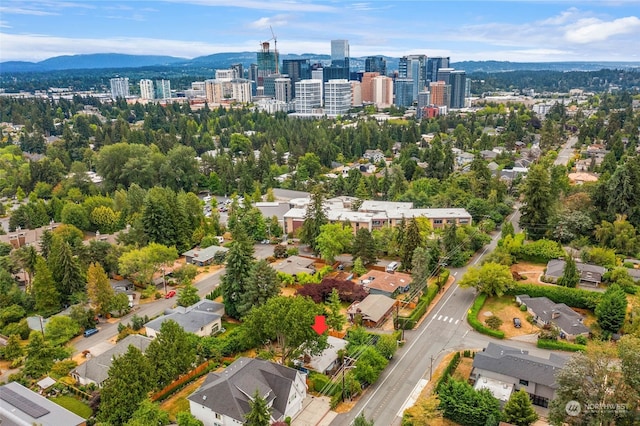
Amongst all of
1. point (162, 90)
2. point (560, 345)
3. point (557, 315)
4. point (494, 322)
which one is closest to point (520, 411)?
point (560, 345)

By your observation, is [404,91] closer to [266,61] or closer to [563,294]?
[266,61]

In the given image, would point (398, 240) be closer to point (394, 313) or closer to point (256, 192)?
point (394, 313)

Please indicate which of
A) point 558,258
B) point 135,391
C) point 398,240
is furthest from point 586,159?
point 135,391

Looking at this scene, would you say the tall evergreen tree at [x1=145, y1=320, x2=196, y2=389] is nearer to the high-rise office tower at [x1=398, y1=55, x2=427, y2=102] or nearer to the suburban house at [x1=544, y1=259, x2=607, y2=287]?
the suburban house at [x1=544, y1=259, x2=607, y2=287]

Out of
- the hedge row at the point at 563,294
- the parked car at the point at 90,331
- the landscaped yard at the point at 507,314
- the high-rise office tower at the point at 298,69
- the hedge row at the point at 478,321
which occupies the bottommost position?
the parked car at the point at 90,331

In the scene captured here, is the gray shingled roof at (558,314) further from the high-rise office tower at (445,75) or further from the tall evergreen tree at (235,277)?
the high-rise office tower at (445,75)

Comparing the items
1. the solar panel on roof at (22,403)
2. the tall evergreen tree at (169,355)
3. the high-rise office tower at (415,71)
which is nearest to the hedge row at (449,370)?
the tall evergreen tree at (169,355)

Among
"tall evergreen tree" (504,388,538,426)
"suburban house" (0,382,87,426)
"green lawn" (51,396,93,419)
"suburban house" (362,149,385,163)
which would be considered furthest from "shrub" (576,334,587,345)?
"suburban house" (362,149,385,163)
